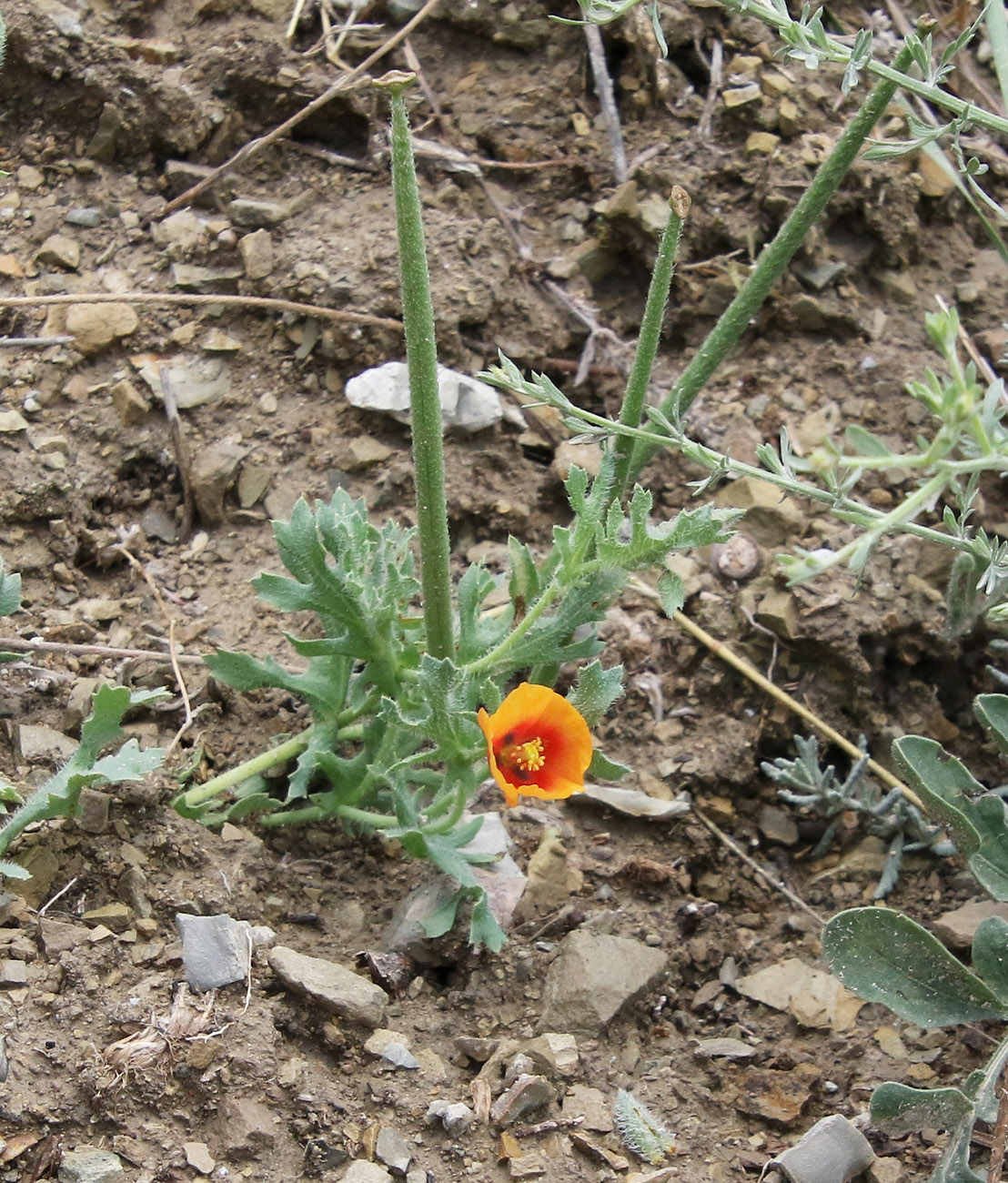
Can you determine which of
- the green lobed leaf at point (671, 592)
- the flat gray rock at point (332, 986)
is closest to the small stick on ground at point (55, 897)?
the flat gray rock at point (332, 986)

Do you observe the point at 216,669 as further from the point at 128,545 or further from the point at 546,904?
the point at 546,904

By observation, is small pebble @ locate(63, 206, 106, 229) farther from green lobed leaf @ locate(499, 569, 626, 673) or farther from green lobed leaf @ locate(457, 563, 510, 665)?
green lobed leaf @ locate(499, 569, 626, 673)

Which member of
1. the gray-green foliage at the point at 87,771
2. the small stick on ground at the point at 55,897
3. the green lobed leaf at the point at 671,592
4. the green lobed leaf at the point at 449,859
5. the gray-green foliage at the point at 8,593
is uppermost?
the green lobed leaf at the point at 671,592

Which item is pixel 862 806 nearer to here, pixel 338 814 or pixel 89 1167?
pixel 338 814

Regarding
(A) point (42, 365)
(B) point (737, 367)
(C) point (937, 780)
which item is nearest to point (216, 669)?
(A) point (42, 365)

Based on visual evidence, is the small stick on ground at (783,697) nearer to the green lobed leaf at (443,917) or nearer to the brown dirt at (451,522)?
the brown dirt at (451,522)

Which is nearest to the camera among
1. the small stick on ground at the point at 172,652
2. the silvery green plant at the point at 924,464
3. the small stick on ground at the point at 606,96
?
the silvery green plant at the point at 924,464

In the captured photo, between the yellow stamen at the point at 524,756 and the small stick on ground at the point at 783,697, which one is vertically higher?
the yellow stamen at the point at 524,756
